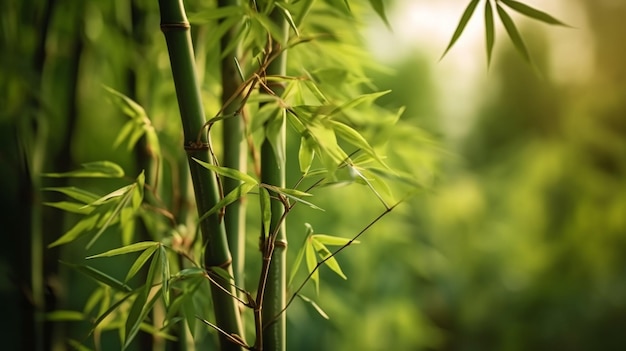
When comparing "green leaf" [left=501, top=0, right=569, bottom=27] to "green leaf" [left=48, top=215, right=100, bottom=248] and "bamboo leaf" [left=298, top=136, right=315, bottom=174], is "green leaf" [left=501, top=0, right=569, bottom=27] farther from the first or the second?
"green leaf" [left=48, top=215, right=100, bottom=248]

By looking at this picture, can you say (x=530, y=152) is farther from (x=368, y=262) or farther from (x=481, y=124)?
(x=368, y=262)

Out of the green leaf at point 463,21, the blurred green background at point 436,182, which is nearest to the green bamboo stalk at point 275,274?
the green leaf at point 463,21

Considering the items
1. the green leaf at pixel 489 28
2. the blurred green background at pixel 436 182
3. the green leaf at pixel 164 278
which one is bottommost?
the blurred green background at pixel 436 182

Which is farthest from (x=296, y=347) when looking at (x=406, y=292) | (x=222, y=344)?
(x=222, y=344)

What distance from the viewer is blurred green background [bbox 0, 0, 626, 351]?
33.2 inches

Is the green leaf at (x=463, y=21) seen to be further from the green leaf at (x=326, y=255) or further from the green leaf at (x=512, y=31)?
the green leaf at (x=326, y=255)

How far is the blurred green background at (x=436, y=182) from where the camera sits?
843mm

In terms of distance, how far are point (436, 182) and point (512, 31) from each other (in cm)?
76

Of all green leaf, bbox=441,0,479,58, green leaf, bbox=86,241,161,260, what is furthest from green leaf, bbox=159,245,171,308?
green leaf, bbox=441,0,479,58

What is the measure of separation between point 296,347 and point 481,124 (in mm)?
1496

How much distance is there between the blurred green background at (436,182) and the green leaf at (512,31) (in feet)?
0.96

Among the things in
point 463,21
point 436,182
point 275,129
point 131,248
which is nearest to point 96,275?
point 131,248

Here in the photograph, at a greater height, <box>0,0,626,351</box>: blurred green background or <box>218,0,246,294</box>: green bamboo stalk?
<box>218,0,246,294</box>: green bamboo stalk

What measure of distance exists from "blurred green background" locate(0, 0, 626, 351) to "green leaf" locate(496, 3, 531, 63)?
0.96ft
